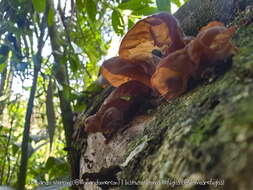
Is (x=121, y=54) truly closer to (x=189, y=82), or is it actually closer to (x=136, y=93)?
(x=136, y=93)

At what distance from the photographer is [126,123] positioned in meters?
1.04

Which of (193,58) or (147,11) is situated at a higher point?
(147,11)

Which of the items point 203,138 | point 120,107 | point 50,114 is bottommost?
point 203,138

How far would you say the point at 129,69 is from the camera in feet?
3.37

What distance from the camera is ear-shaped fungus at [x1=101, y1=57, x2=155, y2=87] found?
1005 millimetres

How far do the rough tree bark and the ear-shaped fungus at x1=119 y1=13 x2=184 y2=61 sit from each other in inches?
6.5

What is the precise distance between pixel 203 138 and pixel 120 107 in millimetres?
572

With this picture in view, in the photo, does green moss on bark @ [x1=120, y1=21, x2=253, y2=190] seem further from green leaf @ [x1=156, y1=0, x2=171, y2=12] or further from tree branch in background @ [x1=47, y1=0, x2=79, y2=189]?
tree branch in background @ [x1=47, y1=0, x2=79, y2=189]

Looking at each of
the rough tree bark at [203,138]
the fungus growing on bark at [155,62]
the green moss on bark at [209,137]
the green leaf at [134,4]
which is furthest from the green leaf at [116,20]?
the green moss on bark at [209,137]

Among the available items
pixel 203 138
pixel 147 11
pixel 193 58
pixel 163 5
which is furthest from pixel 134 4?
pixel 203 138

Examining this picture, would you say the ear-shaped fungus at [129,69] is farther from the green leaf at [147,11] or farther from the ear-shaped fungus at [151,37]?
the green leaf at [147,11]

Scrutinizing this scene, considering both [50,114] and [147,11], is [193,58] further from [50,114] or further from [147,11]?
[50,114]

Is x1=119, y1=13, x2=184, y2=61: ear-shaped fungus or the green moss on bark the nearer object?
the green moss on bark

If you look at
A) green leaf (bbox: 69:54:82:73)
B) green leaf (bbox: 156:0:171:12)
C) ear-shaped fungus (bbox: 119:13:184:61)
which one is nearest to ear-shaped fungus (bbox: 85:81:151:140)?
ear-shaped fungus (bbox: 119:13:184:61)
